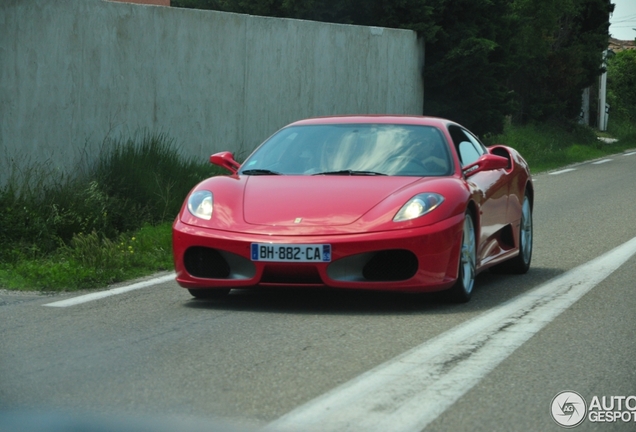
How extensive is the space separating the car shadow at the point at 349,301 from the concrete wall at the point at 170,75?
14.2 ft

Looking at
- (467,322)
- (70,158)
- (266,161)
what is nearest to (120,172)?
(70,158)

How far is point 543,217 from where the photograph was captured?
14.3 meters

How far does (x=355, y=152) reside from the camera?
825 centimetres

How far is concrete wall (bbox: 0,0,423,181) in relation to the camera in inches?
463

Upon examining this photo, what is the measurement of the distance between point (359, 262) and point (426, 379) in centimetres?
198

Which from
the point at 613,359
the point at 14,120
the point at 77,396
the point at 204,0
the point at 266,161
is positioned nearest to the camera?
the point at 77,396

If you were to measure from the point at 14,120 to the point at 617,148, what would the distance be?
2646cm

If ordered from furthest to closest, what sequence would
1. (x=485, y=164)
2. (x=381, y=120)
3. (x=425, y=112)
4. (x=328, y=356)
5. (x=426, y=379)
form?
(x=425, y=112), (x=381, y=120), (x=485, y=164), (x=328, y=356), (x=426, y=379)

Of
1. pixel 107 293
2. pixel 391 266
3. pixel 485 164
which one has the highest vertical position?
pixel 485 164

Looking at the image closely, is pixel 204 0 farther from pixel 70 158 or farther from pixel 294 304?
pixel 294 304

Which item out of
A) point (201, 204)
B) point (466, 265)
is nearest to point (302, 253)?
point (201, 204)

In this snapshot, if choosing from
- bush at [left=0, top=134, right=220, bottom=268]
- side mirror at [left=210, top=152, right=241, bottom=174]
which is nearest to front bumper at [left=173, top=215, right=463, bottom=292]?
side mirror at [left=210, top=152, right=241, bottom=174]

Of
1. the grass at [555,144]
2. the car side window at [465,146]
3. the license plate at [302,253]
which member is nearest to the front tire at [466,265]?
the car side window at [465,146]

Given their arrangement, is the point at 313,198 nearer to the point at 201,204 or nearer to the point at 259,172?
the point at 201,204
